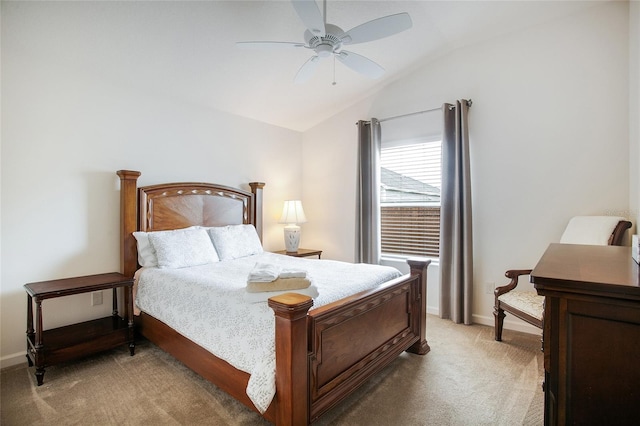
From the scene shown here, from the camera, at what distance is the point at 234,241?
11.7 ft

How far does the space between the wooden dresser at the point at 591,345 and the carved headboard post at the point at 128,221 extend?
3251 mm

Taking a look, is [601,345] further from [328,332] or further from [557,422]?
[328,332]

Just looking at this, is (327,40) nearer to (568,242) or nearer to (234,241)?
(234,241)

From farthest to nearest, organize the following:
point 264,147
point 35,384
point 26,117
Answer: point 264,147
point 26,117
point 35,384

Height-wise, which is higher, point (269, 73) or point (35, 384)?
point (269, 73)

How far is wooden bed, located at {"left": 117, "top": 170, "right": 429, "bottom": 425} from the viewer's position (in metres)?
1.58

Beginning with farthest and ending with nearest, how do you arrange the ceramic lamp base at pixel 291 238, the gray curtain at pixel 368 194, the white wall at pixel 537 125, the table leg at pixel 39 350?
the ceramic lamp base at pixel 291 238, the gray curtain at pixel 368 194, the white wall at pixel 537 125, the table leg at pixel 39 350

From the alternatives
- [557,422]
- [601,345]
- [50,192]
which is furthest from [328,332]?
[50,192]

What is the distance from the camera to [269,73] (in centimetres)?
349

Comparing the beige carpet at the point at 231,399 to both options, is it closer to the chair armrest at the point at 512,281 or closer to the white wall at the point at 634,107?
the chair armrest at the point at 512,281

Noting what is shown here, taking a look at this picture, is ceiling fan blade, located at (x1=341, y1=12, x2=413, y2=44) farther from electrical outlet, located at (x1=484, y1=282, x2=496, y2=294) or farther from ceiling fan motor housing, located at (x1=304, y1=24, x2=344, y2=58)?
electrical outlet, located at (x1=484, y1=282, x2=496, y2=294)

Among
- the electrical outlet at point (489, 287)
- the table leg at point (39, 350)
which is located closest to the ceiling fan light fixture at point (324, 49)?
the table leg at point (39, 350)

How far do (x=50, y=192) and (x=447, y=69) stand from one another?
414 centimetres

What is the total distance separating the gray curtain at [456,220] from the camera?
3.42 m
